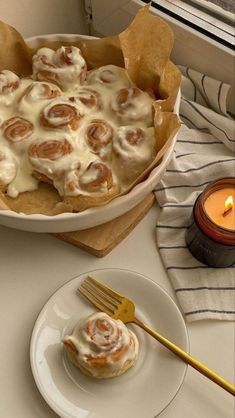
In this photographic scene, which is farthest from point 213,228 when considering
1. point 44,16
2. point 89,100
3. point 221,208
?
point 44,16

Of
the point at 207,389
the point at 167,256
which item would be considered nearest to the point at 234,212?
the point at 167,256

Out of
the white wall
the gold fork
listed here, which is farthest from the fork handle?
the white wall

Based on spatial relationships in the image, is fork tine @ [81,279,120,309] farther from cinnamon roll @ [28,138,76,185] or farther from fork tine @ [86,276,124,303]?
cinnamon roll @ [28,138,76,185]

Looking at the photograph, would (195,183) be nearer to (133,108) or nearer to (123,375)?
(133,108)

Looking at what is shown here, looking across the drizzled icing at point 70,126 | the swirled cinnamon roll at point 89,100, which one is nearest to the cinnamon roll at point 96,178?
the drizzled icing at point 70,126

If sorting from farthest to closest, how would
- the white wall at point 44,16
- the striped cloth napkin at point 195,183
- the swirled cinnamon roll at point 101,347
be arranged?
the white wall at point 44,16
the striped cloth napkin at point 195,183
the swirled cinnamon roll at point 101,347

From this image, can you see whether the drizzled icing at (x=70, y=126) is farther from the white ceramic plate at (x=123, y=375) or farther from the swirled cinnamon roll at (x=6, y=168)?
the white ceramic plate at (x=123, y=375)

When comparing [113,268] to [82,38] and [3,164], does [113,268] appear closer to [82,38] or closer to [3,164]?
[3,164]
